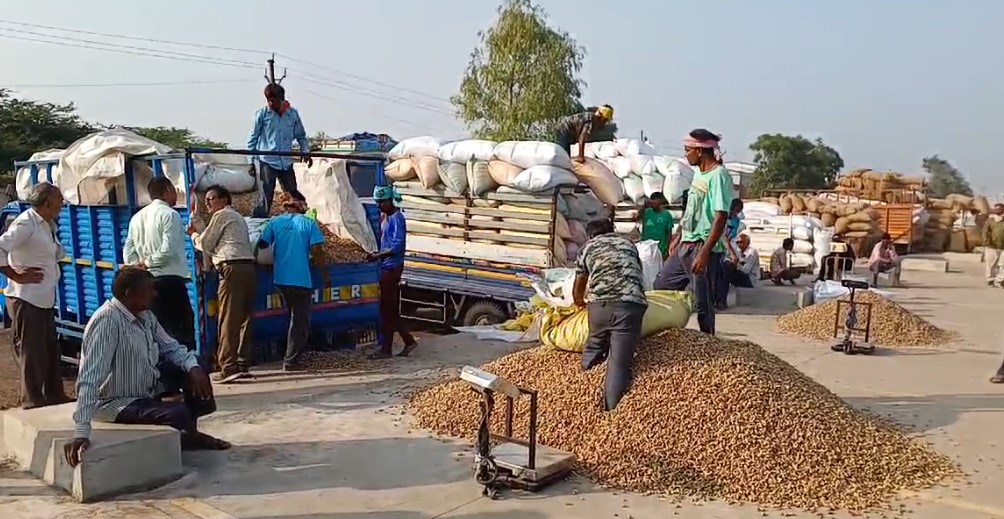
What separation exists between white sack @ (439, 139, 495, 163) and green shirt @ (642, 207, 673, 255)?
2.21 m

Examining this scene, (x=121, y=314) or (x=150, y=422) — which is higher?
(x=121, y=314)

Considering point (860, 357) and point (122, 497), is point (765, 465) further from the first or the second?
point (860, 357)

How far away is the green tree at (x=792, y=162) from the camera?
4553cm

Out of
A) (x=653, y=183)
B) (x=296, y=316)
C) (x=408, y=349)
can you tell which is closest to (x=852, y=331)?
(x=653, y=183)

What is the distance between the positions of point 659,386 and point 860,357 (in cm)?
427

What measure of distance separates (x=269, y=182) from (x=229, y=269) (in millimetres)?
1730

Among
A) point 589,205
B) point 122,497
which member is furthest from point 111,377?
point 589,205

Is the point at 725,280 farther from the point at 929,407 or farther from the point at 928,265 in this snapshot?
the point at 928,265

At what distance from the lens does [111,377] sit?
14.4ft

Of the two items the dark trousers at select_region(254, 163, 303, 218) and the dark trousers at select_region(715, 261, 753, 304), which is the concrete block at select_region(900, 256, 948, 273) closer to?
the dark trousers at select_region(715, 261, 753, 304)

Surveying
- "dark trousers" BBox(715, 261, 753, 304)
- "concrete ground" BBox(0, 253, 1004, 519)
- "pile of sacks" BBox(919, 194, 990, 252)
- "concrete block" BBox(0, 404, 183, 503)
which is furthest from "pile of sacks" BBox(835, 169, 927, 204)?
"concrete block" BBox(0, 404, 183, 503)

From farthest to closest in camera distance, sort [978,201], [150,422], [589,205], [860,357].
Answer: [978,201] < [589,205] < [860,357] < [150,422]

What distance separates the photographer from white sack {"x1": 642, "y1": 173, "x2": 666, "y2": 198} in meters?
11.6

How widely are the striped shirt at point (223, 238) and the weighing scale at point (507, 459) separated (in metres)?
2.89
